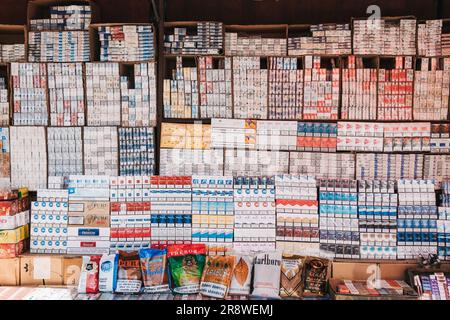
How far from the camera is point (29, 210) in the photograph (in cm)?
465

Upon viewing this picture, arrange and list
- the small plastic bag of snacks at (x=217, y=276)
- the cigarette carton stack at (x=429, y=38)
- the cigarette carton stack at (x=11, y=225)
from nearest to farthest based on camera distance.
Result: the small plastic bag of snacks at (x=217, y=276)
the cigarette carton stack at (x=11, y=225)
the cigarette carton stack at (x=429, y=38)

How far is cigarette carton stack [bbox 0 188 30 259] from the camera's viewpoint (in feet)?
14.2

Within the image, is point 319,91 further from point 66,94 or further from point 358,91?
point 66,94

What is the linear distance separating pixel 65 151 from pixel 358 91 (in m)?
3.21

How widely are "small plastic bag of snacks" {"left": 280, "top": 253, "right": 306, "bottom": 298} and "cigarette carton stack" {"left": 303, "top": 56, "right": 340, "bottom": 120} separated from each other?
1.51 metres

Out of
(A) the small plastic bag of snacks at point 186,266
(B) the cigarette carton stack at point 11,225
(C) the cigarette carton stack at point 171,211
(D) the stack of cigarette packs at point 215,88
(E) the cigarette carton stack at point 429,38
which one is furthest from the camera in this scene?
(D) the stack of cigarette packs at point 215,88

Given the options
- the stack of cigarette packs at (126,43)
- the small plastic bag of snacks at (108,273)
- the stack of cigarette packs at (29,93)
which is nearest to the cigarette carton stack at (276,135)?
the stack of cigarette packs at (126,43)

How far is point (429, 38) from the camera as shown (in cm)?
461

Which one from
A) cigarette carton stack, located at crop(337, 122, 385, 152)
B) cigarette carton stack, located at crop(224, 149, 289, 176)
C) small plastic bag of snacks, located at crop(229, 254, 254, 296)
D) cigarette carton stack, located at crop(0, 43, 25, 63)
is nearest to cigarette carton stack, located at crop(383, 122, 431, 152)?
cigarette carton stack, located at crop(337, 122, 385, 152)

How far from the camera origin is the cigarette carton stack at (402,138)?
4.66 meters

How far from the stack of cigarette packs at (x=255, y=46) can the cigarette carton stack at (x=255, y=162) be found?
1055 mm

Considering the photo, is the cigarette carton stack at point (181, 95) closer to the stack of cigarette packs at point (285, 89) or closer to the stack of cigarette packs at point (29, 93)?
the stack of cigarette packs at point (285, 89)

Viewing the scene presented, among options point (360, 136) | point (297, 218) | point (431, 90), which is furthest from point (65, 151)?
point (431, 90)
